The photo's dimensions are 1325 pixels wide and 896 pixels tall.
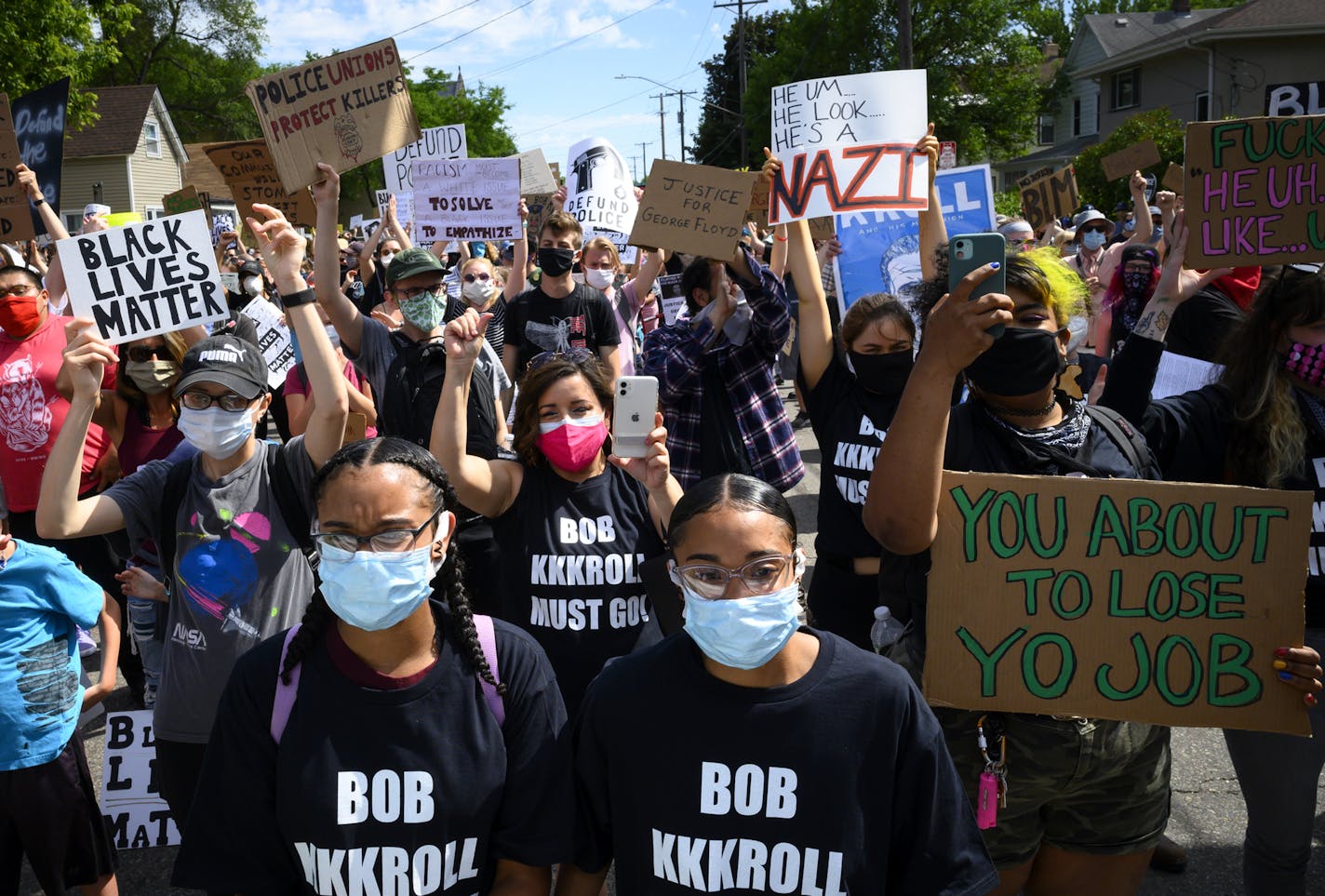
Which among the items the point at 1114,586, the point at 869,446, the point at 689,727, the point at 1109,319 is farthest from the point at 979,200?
the point at 689,727

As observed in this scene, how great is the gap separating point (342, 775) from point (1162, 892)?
2899 mm

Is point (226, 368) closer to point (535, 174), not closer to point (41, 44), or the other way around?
point (535, 174)

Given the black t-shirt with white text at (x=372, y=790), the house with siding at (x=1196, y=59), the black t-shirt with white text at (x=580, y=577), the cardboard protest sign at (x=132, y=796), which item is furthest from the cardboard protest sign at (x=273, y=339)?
the house with siding at (x=1196, y=59)

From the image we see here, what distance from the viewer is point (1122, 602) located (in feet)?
8.18

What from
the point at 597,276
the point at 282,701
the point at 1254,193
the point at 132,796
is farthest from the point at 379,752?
the point at 597,276

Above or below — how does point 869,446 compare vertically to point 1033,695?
above

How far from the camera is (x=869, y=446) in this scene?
3.96m

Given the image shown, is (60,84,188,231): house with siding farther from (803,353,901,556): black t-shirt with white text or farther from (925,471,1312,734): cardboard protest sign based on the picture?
(925,471,1312,734): cardboard protest sign

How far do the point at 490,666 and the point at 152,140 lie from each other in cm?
5550

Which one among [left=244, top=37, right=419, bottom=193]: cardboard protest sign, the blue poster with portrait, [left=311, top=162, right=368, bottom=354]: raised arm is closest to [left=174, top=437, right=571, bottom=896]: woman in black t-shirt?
[left=311, top=162, right=368, bottom=354]: raised arm

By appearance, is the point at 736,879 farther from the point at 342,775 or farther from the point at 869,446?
the point at 869,446

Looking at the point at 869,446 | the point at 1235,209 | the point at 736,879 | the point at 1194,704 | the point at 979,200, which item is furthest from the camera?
the point at 979,200

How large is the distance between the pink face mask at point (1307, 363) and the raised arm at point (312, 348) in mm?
2596

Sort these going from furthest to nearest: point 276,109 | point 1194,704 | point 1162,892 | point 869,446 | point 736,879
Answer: point 276,109 < point 869,446 < point 1162,892 < point 1194,704 < point 736,879
